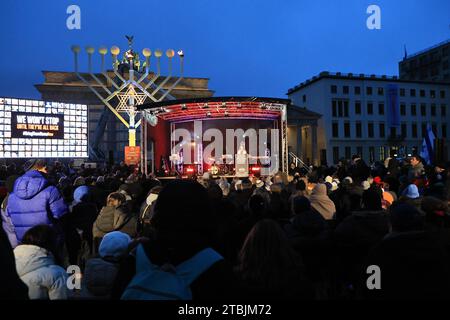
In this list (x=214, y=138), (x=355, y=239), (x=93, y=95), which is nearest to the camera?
(x=355, y=239)

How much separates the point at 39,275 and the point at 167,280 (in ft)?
5.95

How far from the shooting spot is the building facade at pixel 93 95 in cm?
4153

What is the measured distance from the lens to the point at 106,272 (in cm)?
327

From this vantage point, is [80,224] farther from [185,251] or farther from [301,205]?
[185,251]

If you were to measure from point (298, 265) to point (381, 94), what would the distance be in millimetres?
59191

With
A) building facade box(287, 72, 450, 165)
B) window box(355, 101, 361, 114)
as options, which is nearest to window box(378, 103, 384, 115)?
building facade box(287, 72, 450, 165)

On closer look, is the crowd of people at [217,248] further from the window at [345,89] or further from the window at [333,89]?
the window at [345,89]

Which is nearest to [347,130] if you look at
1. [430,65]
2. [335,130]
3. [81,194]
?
[335,130]

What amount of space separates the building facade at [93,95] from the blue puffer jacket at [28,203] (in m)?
36.0

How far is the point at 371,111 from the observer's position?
5594 centimetres
